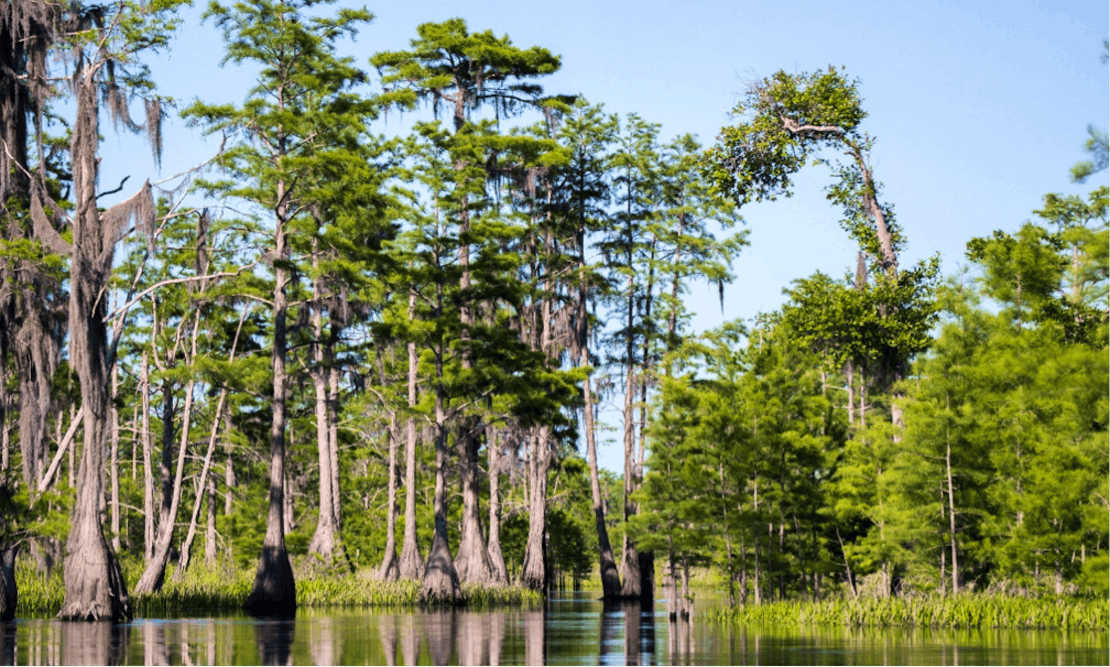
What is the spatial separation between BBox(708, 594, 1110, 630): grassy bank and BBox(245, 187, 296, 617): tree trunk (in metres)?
13.0

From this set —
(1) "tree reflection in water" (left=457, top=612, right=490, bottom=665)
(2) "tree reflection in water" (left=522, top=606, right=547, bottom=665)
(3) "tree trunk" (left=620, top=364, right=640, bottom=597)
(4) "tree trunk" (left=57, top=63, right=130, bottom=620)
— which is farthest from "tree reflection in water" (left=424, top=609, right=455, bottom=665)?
(3) "tree trunk" (left=620, top=364, right=640, bottom=597)

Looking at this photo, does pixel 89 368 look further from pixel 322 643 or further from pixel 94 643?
pixel 322 643

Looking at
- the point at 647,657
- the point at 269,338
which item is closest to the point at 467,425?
the point at 269,338

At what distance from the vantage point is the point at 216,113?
107 feet

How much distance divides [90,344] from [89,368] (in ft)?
1.59

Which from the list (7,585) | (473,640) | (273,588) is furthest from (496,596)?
(473,640)

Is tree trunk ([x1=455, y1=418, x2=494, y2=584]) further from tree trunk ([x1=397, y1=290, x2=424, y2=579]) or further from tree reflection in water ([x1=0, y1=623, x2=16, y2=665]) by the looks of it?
tree reflection in water ([x1=0, y1=623, x2=16, y2=665])

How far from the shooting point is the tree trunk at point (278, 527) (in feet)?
100

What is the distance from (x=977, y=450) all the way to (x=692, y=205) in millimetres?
21871

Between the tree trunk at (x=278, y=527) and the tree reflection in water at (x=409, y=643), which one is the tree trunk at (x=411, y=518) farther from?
the tree reflection in water at (x=409, y=643)

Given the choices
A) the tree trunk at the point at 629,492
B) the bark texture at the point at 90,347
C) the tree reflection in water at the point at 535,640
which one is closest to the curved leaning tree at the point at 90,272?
the bark texture at the point at 90,347

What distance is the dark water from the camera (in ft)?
46.5

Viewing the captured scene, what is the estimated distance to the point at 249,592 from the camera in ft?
112

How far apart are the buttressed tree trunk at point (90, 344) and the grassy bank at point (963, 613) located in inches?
516
